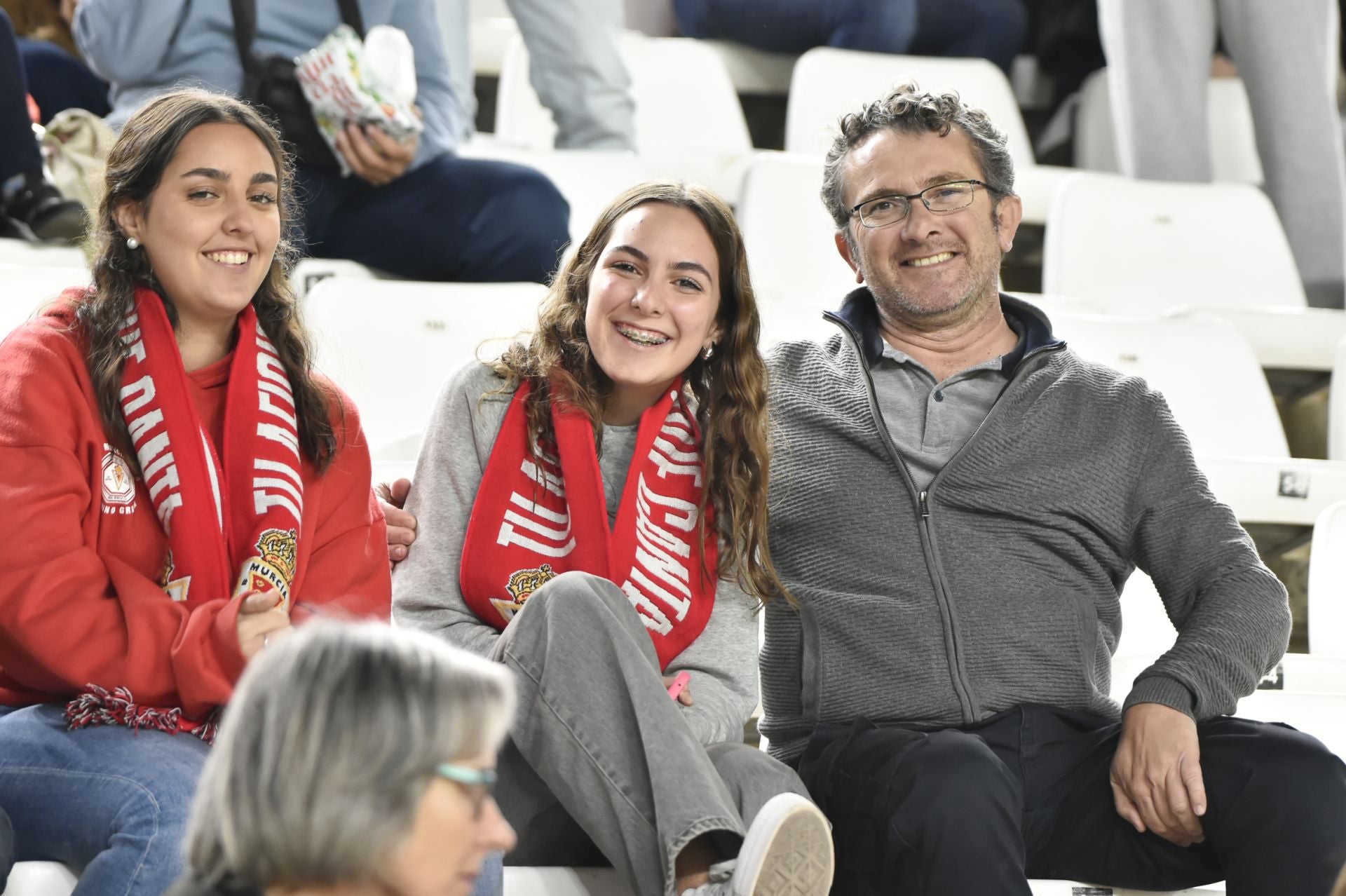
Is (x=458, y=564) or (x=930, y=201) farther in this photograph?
(x=930, y=201)

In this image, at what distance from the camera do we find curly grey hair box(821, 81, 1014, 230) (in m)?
Answer: 1.87

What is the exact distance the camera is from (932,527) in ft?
5.52

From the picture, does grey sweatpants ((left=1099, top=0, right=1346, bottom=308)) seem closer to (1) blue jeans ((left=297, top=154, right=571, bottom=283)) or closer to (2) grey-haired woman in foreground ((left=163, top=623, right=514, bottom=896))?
(1) blue jeans ((left=297, top=154, right=571, bottom=283))

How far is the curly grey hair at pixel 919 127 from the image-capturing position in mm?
1871

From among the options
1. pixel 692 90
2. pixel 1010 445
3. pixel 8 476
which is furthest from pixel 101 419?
pixel 692 90

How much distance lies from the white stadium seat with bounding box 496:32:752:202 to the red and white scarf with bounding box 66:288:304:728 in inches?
90.8

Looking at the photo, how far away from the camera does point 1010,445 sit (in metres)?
1.73

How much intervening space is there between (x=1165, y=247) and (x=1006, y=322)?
1430 mm

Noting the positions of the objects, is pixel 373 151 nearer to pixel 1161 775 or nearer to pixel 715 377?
pixel 715 377

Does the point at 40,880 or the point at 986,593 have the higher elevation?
the point at 986,593

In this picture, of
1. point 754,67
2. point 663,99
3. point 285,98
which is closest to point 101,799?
point 285,98

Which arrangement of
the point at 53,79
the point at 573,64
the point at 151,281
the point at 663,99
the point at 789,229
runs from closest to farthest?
the point at 151,281 < the point at 789,229 < the point at 53,79 < the point at 573,64 < the point at 663,99

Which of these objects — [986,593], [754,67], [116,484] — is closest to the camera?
[116,484]

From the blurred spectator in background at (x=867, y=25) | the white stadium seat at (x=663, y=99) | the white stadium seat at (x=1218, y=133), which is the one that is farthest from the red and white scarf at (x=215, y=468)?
the white stadium seat at (x=1218, y=133)
